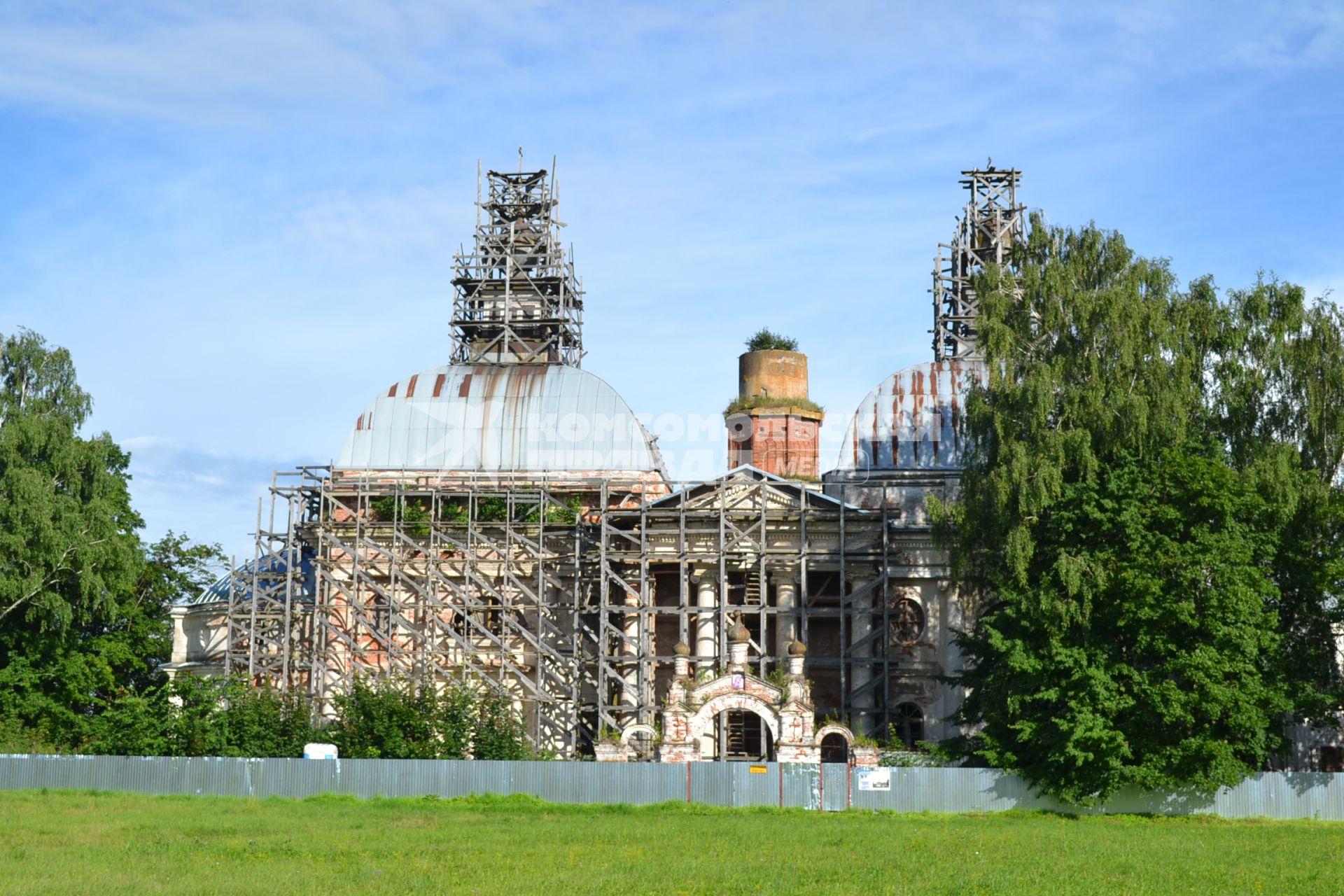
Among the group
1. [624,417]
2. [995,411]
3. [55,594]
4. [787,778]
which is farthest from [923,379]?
[55,594]

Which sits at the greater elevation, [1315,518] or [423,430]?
[423,430]

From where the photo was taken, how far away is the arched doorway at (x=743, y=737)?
43469mm

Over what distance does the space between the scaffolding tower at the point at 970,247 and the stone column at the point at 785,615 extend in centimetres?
1466

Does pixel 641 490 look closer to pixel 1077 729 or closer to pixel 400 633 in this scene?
pixel 400 633

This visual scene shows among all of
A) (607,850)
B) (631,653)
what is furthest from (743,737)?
(607,850)

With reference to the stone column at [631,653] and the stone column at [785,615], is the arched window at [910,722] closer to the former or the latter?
the stone column at [785,615]

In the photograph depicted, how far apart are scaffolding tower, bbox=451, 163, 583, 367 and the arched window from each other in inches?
724

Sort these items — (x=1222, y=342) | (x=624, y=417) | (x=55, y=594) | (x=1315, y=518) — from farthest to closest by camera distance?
→ (x=624, y=417) < (x=55, y=594) < (x=1222, y=342) < (x=1315, y=518)

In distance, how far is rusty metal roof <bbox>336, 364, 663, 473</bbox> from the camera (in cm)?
5025

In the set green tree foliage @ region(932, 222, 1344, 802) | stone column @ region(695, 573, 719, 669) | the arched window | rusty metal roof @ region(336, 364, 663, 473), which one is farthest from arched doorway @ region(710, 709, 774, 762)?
rusty metal roof @ region(336, 364, 663, 473)

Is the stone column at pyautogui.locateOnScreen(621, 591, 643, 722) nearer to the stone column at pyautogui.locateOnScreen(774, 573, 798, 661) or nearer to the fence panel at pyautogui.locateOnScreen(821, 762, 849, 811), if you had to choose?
the stone column at pyautogui.locateOnScreen(774, 573, 798, 661)

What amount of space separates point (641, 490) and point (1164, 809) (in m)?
18.3

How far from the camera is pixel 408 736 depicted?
3919 centimetres

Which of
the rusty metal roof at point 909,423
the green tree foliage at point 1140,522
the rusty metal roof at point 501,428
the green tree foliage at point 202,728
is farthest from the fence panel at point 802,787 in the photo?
the rusty metal roof at point 909,423
